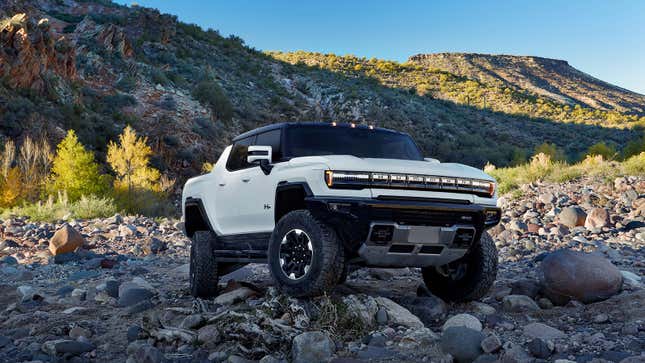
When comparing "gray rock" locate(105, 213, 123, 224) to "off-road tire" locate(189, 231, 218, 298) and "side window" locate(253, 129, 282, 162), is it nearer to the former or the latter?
"off-road tire" locate(189, 231, 218, 298)

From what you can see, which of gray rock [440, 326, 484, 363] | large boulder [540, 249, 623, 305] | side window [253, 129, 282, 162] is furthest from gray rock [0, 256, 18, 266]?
large boulder [540, 249, 623, 305]

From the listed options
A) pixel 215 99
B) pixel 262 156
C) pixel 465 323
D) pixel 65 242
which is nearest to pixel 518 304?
pixel 465 323

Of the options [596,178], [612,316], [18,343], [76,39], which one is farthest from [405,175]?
[76,39]

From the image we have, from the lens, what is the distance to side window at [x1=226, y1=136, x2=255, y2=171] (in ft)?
23.1

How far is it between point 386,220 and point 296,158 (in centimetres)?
124

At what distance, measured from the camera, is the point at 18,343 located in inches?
211

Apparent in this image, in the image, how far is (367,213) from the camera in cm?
504

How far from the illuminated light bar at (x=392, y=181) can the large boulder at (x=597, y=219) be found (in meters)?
8.78

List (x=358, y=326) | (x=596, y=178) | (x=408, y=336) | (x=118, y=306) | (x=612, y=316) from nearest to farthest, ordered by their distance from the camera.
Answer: (x=408, y=336) < (x=358, y=326) < (x=612, y=316) < (x=118, y=306) < (x=596, y=178)

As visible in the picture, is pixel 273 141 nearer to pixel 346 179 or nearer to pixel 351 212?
pixel 346 179

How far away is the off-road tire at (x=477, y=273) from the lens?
609 centimetres

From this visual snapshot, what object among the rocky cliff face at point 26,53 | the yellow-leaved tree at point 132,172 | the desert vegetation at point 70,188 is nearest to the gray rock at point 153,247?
the desert vegetation at point 70,188

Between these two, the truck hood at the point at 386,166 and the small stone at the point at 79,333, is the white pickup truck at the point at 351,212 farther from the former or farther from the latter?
the small stone at the point at 79,333

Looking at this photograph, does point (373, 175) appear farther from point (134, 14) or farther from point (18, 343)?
point (134, 14)
